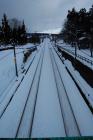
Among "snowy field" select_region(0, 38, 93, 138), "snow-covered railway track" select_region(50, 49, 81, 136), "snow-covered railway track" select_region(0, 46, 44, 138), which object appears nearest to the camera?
"snow-covered railway track" select_region(50, 49, 81, 136)

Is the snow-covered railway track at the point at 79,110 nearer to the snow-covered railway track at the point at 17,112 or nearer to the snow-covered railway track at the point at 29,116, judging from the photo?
the snow-covered railway track at the point at 29,116

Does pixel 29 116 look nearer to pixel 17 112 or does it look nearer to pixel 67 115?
pixel 17 112

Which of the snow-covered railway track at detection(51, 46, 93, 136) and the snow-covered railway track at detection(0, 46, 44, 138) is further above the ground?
the snow-covered railway track at detection(51, 46, 93, 136)

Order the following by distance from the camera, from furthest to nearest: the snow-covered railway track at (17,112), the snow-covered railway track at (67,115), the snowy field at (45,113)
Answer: the snow-covered railway track at (17,112), the snowy field at (45,113), the snow-covered railway track at (67,115)

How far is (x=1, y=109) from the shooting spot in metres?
19.4

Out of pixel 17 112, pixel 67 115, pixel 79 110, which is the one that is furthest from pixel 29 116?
pixel 79 110

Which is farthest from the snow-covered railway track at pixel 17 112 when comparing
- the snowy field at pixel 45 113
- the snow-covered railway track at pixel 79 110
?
the snow-covered railway track at pixel 79 110

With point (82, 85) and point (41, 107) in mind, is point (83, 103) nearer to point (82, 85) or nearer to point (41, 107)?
point (41, 107)

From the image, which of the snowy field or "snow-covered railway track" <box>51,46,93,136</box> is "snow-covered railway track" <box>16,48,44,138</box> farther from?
"snow-covered railway track" <box>51,46,93,136</box>

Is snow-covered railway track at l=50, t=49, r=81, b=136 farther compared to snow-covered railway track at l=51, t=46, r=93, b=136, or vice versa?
snow-covered railway track at l=51, t=46, r=93, b=136

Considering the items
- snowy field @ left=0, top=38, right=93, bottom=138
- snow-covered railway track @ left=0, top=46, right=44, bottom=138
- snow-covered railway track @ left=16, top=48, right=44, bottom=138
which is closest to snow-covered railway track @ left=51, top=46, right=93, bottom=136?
snowy field @ left=0, top=38, right=93, bottom=138

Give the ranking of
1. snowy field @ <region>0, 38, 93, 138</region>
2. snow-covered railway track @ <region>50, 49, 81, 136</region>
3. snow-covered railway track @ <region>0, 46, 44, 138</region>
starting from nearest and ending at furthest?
snow-covered railway track @ <region>50, 49, 81, 136</region>
snowy field @ <region>0, 38, 93, 138</region>
snow-covered railway track @ <region>0, 46, 44, 138</region>

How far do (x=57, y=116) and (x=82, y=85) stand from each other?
34.1 ft

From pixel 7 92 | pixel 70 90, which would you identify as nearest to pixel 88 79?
pixel 70 90
